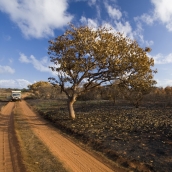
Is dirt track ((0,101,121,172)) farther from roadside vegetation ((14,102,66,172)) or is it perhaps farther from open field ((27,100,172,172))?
open field ((27,100,172,172))

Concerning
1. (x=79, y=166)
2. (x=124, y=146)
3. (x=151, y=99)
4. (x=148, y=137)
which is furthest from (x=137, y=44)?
(x=151, y=99)

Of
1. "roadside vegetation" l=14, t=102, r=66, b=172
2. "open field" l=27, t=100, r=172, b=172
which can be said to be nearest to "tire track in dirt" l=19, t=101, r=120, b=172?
"roadside vegetation" l=14, t=102, r=66, b=172

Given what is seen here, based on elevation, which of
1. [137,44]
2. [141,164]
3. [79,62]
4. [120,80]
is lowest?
[141,164]

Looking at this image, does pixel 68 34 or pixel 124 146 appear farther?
pixel 68 34

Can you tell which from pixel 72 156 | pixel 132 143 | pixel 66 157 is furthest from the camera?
pixel 132 143

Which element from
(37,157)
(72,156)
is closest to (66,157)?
(72,156)

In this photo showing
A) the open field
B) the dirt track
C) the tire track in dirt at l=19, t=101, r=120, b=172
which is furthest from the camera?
the open field

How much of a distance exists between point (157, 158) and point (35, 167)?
18.7 ft

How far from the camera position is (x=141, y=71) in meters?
19.6

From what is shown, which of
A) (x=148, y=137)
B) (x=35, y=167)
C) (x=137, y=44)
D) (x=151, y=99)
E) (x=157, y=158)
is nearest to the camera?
(x=35, y=167)

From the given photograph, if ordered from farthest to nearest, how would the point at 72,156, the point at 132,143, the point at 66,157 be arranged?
the point at 132,143
the point at 72,156
the point at 66,157

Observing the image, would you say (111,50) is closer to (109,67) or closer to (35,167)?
(109,67)

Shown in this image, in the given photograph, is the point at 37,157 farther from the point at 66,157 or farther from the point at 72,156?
the point at 72,156

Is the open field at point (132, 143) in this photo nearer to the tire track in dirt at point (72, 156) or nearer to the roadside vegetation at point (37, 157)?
the tire track in dirt at point (72, 156)
